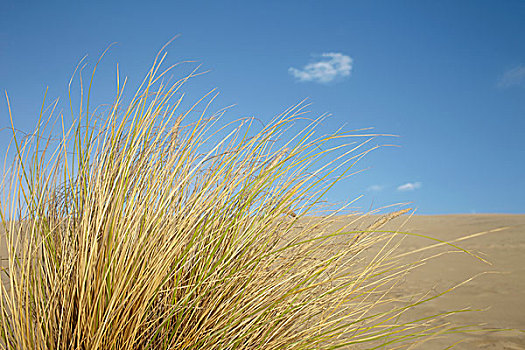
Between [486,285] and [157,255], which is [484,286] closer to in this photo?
[486,285]

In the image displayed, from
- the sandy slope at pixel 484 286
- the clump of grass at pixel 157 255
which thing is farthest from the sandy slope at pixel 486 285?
the clump of grass at pixel 157 255

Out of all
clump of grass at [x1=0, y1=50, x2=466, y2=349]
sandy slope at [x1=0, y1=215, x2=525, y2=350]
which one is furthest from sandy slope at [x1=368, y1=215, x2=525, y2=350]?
clump of grass at [x1=0, y1=50, x2=466, y2=349]

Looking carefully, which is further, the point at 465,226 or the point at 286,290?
the point at 465,226

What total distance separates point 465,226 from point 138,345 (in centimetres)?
1175

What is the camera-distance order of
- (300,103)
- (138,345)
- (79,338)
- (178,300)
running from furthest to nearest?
(300,103) → (178,300) → (138,345) → (79,338)

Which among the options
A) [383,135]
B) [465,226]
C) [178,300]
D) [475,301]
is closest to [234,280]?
[178,300]

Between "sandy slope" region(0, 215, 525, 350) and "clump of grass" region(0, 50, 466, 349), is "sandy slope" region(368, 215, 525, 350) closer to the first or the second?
"sandy slope" region(0, 215, 525, 350)

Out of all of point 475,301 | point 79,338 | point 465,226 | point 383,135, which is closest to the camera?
point 79,338

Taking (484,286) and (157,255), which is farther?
(484,286)

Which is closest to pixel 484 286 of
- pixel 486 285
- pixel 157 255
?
pixel 486 285

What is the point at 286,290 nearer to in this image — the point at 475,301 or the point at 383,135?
the point at 383,135

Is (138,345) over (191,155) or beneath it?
beneath

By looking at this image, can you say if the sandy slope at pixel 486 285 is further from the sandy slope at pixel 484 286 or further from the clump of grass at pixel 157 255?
the clump of grass at pixel 157 255

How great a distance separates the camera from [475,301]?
4816 millimetres
